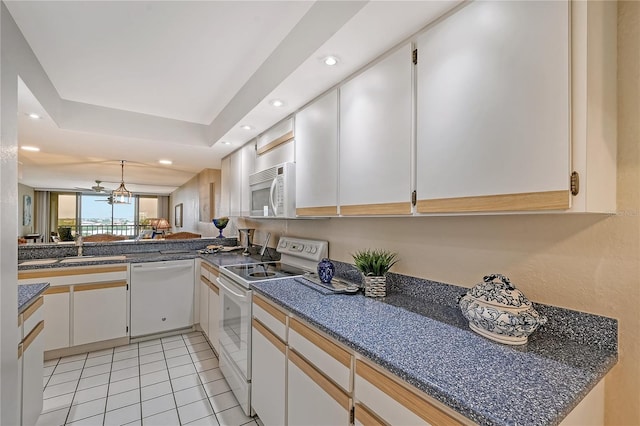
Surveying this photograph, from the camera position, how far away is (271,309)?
156 centimetres

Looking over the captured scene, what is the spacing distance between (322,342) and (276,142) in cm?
169

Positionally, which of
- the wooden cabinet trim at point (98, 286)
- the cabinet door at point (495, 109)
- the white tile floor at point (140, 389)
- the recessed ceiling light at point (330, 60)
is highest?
the recessed ceiling light at point (330, 60)

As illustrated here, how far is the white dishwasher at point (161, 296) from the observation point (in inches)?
112

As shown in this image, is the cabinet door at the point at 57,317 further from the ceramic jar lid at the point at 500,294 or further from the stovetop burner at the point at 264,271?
the ceramic jar lid at the point at 500,294

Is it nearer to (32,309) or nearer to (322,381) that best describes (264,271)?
(322,381)

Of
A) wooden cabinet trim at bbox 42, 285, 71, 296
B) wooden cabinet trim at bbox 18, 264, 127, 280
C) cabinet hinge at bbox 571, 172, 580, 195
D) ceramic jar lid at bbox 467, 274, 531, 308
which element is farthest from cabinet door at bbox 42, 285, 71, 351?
cabinet hinge at bbox 571, 172, 580, 195

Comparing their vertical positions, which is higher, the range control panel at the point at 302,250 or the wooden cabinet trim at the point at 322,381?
the range control panel at the point at 302,250

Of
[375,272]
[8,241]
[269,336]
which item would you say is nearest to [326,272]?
[375,272]

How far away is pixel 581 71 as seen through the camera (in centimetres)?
75

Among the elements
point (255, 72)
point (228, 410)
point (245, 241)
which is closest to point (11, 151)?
point (255, 72)

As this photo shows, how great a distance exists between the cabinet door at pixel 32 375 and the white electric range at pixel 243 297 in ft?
3.46

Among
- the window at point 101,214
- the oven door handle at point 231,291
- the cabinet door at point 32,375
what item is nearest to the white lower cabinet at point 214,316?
the oven door handle at point 231,291

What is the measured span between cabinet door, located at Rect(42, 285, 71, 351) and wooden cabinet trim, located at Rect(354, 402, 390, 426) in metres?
2.89

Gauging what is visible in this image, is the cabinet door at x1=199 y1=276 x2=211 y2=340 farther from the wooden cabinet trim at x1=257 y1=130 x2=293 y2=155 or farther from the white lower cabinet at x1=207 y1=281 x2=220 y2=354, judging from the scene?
the wooden cabinet trim at x1=257 y1=130 x2=293 y2=155
